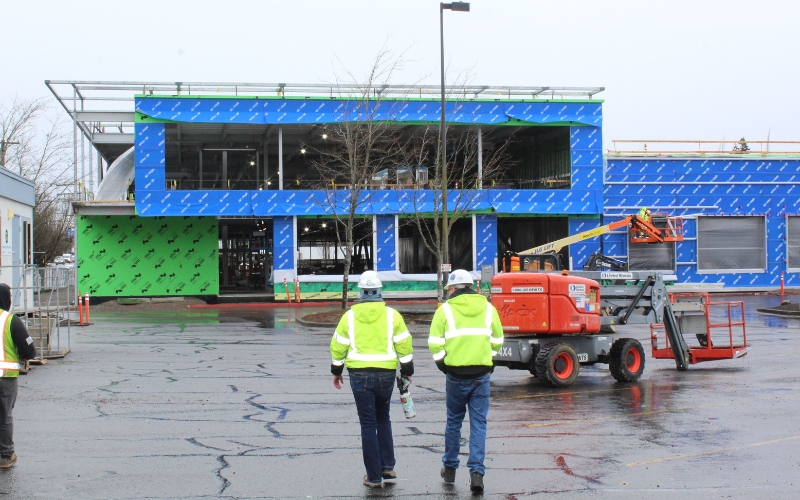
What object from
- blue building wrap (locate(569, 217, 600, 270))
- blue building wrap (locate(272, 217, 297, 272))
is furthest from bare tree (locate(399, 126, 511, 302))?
blue building wrap (locate(272, 217, 297, 272))

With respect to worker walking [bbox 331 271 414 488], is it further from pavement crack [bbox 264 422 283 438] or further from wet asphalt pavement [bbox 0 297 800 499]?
pavement crack [bbox 264 422 283 438]

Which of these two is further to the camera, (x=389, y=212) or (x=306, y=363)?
(x=389, y=212)

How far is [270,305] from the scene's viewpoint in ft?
131

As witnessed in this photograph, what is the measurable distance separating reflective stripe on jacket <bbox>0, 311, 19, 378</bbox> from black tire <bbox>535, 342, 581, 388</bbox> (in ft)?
27.4

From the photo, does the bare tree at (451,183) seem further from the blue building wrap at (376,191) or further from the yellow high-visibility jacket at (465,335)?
the yellow high-visibility jacket at (465,335)

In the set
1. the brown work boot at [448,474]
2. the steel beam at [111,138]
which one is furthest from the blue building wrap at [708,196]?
the brown work boot at [448,474]

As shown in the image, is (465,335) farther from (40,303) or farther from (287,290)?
(287,290)

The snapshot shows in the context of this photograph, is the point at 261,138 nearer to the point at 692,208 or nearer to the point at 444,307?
the point at 692,208

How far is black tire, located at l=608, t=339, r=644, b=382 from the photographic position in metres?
15.1

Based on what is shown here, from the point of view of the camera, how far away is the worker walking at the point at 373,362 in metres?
7.93

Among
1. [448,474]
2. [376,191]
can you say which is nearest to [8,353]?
[448,474]

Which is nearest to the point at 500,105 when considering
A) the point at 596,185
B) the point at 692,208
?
the point at 596,185

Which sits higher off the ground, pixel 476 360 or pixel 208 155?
pixel 208 155

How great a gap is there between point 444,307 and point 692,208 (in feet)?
129
